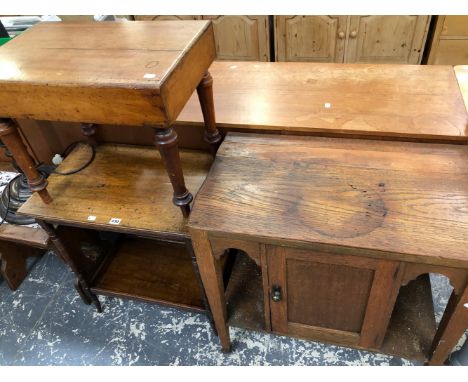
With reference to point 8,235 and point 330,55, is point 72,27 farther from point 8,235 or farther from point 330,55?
point 330,55

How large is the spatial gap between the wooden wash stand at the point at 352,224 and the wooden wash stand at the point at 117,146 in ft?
0.58

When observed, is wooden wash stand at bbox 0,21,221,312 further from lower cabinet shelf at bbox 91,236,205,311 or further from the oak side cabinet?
the oak side cabinet

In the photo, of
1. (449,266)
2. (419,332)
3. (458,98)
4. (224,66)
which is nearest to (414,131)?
(458,98)

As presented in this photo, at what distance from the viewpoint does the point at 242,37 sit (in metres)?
2.46

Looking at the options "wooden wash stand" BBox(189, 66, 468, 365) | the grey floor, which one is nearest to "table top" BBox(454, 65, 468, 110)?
"wooden wash stand" BBox(189, 66, 468, 365)

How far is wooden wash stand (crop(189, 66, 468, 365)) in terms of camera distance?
0.85m

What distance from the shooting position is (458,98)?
119cm

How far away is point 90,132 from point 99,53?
0.50 metres

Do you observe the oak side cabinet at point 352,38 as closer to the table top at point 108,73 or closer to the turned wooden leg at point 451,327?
the table top at point 108,73

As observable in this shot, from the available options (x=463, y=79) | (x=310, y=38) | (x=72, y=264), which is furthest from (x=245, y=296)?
(x=310, y=38)

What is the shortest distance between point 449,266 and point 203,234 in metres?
0.56

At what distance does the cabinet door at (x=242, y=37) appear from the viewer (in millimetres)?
2379

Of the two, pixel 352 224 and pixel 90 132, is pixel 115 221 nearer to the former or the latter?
pixel 90 132

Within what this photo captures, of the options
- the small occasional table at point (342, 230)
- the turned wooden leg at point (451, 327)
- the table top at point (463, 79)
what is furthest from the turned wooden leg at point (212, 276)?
the table top at point (463, 79)
